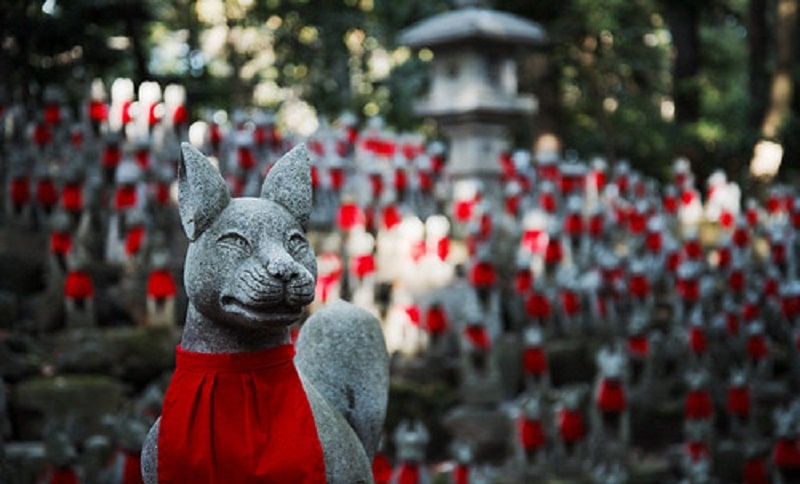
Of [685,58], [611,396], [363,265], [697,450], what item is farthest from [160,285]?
[685,58]

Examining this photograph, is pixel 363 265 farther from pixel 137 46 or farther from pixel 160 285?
pixel 137 46

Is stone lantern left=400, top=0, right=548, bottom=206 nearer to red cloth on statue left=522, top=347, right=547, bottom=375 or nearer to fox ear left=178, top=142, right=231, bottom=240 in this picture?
red cloth on statue left=522, top=347, right=547, bottom=375

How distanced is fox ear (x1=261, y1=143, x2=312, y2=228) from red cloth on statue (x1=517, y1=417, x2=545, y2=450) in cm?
442

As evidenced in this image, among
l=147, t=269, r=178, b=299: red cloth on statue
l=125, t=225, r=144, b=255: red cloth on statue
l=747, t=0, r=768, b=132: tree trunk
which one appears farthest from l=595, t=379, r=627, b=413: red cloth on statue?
l=747, t=0, r=768, b=132: tree trunk

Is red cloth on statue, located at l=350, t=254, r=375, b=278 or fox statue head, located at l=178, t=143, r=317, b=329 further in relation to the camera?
red cloth on statue, located at l=350, t=254, r=375, b=278

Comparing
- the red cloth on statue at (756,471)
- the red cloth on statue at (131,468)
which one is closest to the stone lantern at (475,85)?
the red cloth on statue at (756,471)

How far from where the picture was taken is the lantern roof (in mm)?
11828

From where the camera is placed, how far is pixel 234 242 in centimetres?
284

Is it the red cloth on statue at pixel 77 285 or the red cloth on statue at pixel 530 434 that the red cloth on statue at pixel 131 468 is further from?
the red cloth on statue at pixel 530 434

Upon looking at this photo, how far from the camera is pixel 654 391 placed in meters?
8.77

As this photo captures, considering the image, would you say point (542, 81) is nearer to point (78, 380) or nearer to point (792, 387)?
point (792, 387)

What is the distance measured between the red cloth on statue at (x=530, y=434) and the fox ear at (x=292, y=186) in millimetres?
4417

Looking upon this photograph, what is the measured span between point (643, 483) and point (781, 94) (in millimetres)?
8153

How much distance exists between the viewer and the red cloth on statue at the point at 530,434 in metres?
7.03
